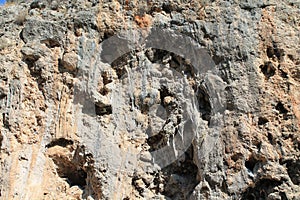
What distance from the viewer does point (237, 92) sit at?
7.09 m

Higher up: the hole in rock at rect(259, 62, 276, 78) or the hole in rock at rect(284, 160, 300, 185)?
the hole in rock at rect(259, 62, 276, 78)

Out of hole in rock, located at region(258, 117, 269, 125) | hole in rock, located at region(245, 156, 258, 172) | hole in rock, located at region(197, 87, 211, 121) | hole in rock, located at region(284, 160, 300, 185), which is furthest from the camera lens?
hole in rock, located at region(197, 87, 211, 121)

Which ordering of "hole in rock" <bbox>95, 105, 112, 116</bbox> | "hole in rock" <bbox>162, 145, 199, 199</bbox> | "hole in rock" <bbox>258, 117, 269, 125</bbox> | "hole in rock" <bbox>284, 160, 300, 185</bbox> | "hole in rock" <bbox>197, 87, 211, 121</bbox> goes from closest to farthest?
"hole in rock" <bbox>284, 160, 300, 185</bbox> → "hole in rock" <bbox>258, 117, 269, 125</bbox> → "hole in rock" <bbox>162, 145, 199, 199</bbox> → "hole in rock" <bbox>197, 87, 211, 121</bbox> → "hole in rock" <bbox>95, 105, 112, 116</bbox>

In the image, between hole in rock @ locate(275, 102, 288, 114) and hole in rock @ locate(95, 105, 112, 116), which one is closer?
hole in rock @ locate(275, 102, 288, 114)

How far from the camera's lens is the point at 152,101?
762 centimetres

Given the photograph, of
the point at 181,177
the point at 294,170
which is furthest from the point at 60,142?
the point at 294,170

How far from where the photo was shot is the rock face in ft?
22.4

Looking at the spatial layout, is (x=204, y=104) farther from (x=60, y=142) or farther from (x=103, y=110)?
(x=60, y=142)

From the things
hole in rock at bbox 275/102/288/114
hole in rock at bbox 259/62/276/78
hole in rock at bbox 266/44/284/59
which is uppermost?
hole in rock at bbox 266/44/284/59

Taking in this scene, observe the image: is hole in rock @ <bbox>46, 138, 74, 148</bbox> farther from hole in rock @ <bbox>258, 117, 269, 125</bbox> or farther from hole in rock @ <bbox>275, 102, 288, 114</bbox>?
hole in rock @ <bbox>275, 102, 288, 114</bbox>

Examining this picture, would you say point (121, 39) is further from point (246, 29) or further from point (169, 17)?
point (246, 29)

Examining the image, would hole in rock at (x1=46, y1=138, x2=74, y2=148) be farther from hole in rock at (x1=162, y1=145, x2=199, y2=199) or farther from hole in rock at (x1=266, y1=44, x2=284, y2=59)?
hole in rock at (x1=266, y1=44, x2=284, y2=59)

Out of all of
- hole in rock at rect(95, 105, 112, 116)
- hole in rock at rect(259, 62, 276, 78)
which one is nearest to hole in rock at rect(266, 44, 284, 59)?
hole in rock at rect(259, 62, 276, 78)

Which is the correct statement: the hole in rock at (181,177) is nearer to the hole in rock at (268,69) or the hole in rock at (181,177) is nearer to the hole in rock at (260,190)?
the hole in rock at (260,190)
